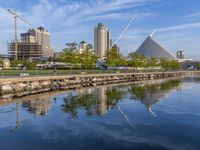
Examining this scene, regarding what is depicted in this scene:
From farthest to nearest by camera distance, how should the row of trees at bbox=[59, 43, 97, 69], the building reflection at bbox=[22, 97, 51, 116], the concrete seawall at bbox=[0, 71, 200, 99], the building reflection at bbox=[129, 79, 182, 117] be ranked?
the row of trees at bbox=[59, 43, 97, 69], the concrete seawall at bbox=[0, 71, 200, 99], the building reflection at bbox=[129, 79, 182, 117], the building reflection at bbox=[22, 97, 51, 116]

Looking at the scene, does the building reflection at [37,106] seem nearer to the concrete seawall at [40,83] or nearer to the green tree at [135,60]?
the concrete seawall at [40,83]

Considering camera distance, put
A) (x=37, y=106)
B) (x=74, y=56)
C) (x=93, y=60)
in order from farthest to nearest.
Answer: (x=93, y=60), (x=74, y=56), (x=37, y=106)

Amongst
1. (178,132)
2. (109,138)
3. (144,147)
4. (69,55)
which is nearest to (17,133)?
(109,138)

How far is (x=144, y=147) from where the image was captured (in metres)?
15.1

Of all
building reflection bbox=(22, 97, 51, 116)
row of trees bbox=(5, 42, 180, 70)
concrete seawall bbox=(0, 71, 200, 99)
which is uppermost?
row of trees bbox=(5, 42, 180, 70)

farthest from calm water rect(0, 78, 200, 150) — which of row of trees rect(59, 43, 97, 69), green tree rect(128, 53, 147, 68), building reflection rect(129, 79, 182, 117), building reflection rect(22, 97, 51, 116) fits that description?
green tree rect(128, 53, 147, 68)

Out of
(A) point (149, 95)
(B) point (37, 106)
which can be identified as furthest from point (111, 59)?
(B) point (37, 106)

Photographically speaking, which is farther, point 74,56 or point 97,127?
point 74,56

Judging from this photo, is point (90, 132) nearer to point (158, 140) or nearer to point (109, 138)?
point (109, 138)

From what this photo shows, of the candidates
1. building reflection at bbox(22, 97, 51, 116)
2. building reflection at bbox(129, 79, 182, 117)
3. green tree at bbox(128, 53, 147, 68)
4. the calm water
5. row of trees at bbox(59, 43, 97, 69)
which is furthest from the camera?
green tree at bbox(128, 53, 147, 68)

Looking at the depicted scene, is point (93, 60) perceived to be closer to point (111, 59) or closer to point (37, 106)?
point (111, 59)

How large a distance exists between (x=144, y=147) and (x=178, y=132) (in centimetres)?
408

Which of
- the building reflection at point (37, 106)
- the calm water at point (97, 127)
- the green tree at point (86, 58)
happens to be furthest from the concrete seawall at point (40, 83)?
the green tree at point (86, 58)

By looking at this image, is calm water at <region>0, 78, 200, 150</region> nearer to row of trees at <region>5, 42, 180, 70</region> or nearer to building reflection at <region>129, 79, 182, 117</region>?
building reflection at <region>129, 79, 182, 117</region>
